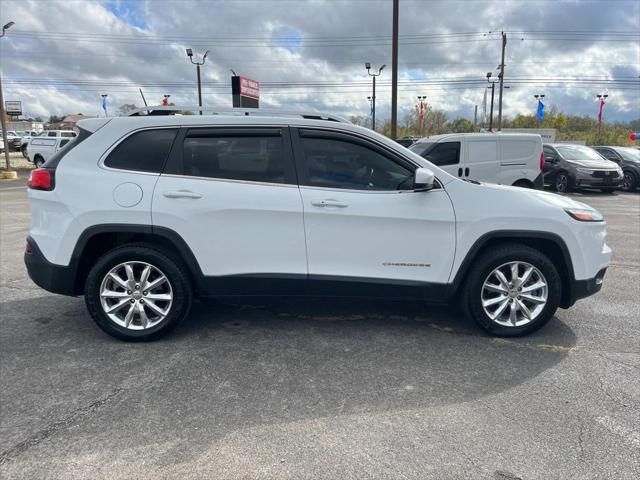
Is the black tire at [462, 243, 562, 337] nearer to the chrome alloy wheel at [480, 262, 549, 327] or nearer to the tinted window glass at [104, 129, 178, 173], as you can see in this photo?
the chrome alloy wheel at [480, 262, 549, 327]

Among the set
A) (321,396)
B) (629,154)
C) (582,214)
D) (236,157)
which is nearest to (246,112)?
(236,157)

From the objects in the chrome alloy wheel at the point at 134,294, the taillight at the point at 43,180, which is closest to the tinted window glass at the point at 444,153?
the chrome alloy wheel at the point at 134,294

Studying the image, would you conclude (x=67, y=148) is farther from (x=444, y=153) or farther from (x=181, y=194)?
(x=444, y=153)

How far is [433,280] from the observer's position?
150 inches

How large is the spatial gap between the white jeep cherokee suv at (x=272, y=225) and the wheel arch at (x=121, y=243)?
0.01m

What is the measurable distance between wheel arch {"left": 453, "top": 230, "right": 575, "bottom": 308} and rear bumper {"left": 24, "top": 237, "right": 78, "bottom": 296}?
10.2 feet

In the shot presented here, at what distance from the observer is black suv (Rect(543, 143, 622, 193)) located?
15414mm

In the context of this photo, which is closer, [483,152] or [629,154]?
[483,152]

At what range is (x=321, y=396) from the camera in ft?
9.87

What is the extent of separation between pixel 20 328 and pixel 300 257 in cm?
257

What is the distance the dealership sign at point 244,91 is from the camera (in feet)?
47.2

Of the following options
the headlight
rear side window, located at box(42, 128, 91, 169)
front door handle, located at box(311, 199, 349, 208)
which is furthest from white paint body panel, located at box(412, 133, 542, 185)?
rear side window, located at box(42, 128, 91, 169)

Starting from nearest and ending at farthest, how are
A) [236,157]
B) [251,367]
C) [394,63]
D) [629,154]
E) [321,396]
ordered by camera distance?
[321,396] < [251,367] < [236,157] < [394,63] < [629,154]

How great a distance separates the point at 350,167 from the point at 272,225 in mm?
786
